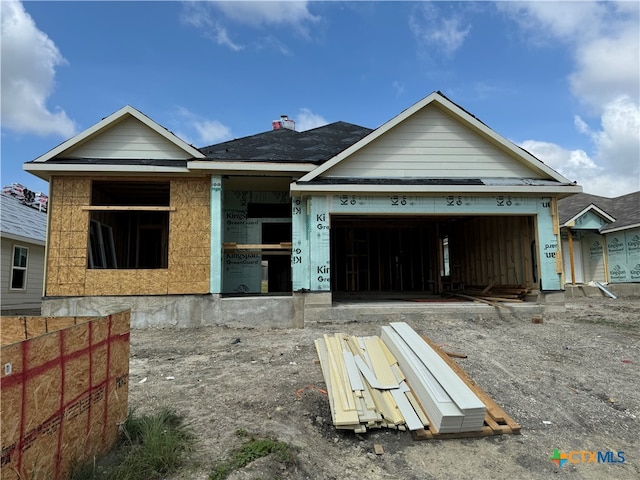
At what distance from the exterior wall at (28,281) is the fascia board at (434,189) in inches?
438

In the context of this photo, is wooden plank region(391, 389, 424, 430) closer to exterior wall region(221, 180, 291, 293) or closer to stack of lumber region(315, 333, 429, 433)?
stack of lumber region(315, 333, 429, 433)

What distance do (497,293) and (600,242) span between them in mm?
11398

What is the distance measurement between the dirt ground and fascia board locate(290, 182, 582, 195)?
11.2 ft

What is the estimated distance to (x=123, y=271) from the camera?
994 centimetres

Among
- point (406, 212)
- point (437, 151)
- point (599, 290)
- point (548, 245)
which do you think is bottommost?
point (599, 290)

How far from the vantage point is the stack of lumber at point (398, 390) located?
13.3 feet

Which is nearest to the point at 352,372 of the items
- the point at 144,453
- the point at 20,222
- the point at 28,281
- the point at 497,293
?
the point at 144,453

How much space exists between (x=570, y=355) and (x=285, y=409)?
5.37 metres

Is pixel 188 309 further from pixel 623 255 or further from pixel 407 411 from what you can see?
pixel 623 255

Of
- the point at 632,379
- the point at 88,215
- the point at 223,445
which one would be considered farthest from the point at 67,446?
the point at 88,215

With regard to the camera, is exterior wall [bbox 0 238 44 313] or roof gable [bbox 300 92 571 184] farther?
exterior wall [bbox 0 238 44 313]

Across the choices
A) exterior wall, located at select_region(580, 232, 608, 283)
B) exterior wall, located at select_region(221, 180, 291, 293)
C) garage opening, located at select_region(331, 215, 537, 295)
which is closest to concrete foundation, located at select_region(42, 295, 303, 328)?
exterior wall, located at select_region(221, 180, 291, 293)

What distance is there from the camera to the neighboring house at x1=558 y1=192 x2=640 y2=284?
17844 mm

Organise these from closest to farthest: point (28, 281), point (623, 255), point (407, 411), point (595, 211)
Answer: point (407, 411)
point (28, 281)
point (623, 255)
point (595, 211)
